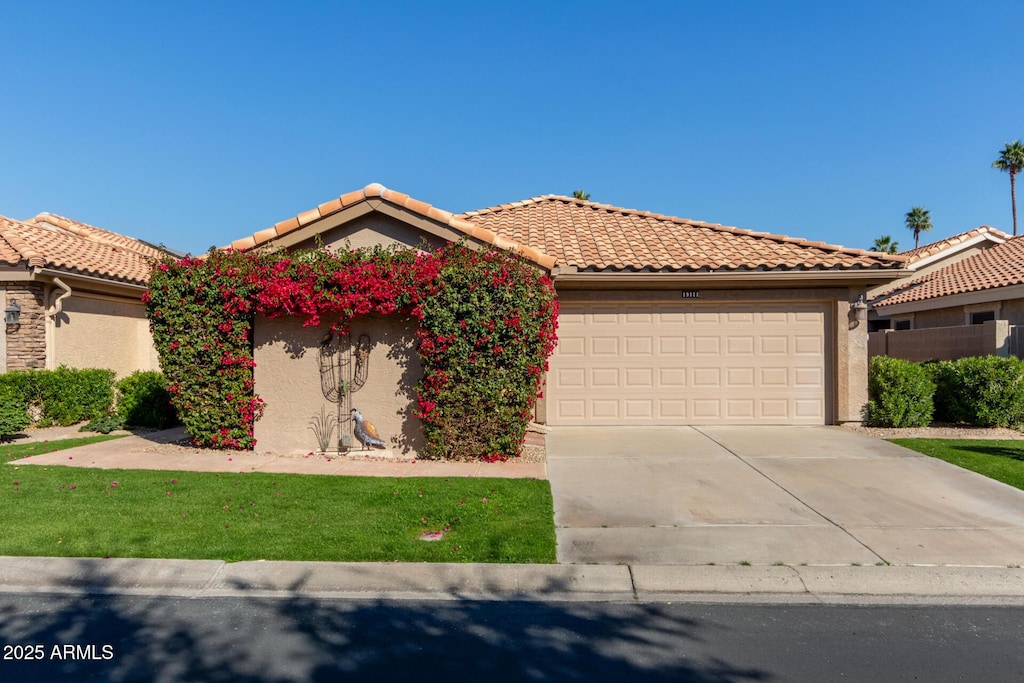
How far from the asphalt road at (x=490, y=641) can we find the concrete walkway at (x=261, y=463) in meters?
3.51

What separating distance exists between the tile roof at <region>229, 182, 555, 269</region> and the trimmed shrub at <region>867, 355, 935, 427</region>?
6.78 meters

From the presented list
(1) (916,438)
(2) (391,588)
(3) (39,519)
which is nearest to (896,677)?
(2) (391,588)

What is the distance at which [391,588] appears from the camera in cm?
459

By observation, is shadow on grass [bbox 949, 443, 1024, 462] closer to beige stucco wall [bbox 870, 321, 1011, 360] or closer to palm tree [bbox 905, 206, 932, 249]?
beige stucco wall [bbox 870, 321, 1011, 360]

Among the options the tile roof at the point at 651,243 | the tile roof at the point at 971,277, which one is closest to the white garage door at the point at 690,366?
the tile roof at the point at 651,243

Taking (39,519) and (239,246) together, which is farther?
(239,246)

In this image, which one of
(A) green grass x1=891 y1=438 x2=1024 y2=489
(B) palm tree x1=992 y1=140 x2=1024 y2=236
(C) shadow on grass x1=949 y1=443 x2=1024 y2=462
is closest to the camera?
(A) green grass x1=891 y1=438 x2=1024 y2=489

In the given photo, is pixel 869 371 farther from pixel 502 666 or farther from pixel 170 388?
pixel 170 388

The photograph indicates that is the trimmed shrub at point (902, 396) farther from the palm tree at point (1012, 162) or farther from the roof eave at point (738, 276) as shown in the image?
the palm tree at point (1012, 162)

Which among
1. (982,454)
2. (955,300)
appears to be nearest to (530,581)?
(982,454)

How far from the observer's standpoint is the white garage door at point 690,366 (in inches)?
458

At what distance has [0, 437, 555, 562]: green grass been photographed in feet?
16.6

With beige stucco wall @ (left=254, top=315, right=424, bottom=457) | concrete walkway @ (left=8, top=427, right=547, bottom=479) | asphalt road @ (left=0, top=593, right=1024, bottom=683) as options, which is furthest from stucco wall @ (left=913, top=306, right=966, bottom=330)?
asphalt road @ (left=0, top=593, right=1024, bottom=683)

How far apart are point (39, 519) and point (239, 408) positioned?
340cm
